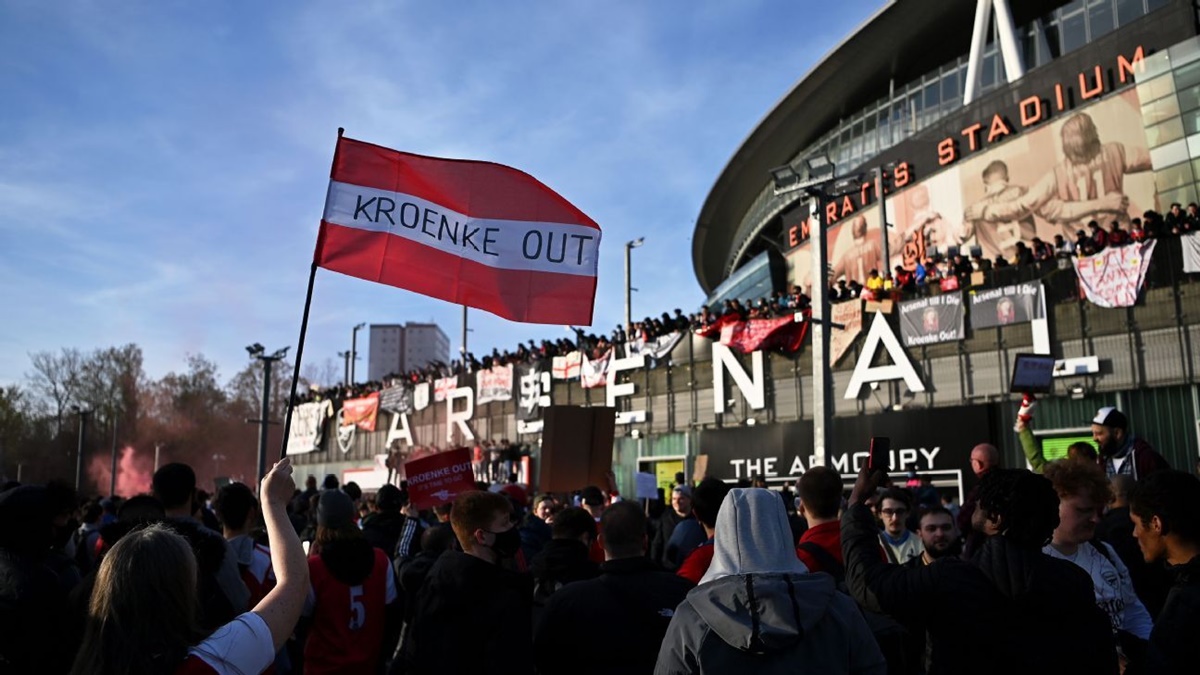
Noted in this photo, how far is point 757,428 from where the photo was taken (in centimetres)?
2442

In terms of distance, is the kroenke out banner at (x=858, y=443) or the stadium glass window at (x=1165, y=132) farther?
the stadium glass window at (x=1165, y=132)

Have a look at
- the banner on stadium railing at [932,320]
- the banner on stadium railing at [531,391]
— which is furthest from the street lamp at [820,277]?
the banner on stadium railing at [531,391]

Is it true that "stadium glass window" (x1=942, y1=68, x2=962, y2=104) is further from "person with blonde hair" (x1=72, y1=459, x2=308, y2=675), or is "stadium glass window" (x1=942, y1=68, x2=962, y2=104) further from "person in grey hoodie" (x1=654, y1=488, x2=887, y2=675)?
"person with blonde hair" (x1=72, y1=459, x2=308, y2=675)

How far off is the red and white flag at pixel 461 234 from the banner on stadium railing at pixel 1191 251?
14157mm

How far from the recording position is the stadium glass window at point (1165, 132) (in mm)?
23891

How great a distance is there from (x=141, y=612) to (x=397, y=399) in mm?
36768

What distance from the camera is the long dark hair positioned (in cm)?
241

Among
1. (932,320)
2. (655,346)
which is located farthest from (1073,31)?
(655,346)

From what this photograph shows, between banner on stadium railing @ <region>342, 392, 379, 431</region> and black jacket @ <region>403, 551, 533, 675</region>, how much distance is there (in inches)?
1408

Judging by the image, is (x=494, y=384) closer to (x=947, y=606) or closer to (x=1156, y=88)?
(x=1156, y=88)

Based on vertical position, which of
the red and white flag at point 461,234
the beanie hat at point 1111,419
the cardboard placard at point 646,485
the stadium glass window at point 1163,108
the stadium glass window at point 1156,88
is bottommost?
the cardboard placard at point 646,485

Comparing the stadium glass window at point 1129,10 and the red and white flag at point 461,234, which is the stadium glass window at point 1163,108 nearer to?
the stadium glass window at point 1129,10

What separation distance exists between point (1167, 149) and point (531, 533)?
23490 millimetres

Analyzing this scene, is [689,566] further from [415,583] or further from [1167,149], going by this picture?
[1167,149]
